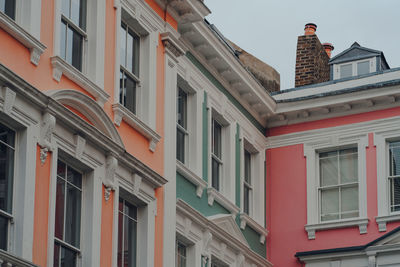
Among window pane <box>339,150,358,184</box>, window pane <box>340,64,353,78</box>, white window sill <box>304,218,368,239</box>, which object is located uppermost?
window pane <box>340,64,353,78</box>

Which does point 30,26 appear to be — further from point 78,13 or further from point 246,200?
point 246,200

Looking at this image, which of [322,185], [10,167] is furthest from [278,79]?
[10,167]

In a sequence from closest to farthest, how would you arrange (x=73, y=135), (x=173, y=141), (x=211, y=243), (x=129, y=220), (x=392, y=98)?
(x=73, y=135), (x=129, y=220), (x=173, y=141), (x=211, y=243), (x=392, y=98)

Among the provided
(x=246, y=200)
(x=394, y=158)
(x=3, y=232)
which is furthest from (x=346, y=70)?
(x=3, y=232)

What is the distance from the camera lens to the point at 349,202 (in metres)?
25.8

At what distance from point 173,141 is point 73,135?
3970mm

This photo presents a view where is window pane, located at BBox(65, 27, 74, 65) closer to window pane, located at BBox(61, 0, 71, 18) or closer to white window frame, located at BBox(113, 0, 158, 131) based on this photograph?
window pane, located at BBox(61, 0, 71, 18)

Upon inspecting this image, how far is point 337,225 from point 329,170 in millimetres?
1520

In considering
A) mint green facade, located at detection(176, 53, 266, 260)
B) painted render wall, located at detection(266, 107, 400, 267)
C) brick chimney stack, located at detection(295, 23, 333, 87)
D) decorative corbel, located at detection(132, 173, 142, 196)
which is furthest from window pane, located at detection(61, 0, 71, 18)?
brick chimney stack, located at detection(295, 23, 333, 87)

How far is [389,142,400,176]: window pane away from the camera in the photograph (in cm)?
2541

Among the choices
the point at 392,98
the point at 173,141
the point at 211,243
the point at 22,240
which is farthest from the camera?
the point at 392,98

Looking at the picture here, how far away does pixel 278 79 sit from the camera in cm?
3575

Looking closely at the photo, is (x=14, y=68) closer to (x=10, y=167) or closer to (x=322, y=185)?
(x=10, y=167)

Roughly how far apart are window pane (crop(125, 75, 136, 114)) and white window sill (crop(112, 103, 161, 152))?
1.79 ft
